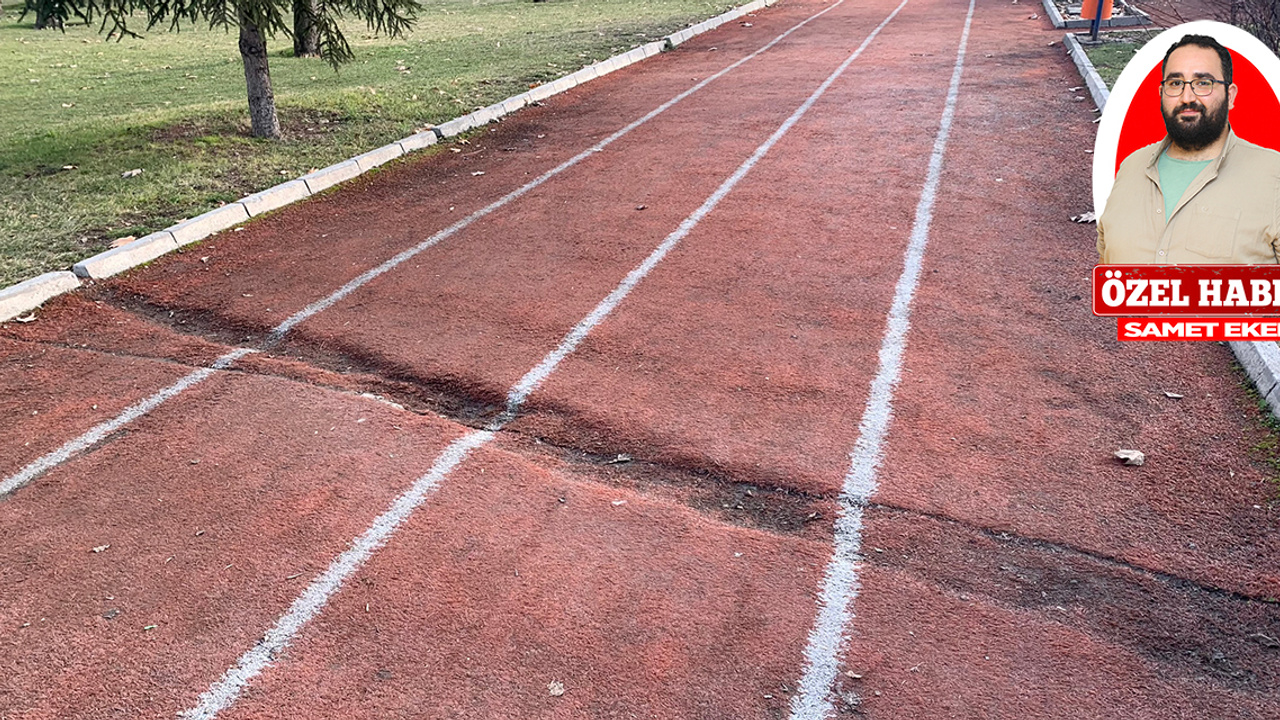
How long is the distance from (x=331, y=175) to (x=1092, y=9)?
15525 millimetres

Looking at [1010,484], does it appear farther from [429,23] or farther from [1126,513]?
[429,23]

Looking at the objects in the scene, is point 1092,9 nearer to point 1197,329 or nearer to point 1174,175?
point 1197,329

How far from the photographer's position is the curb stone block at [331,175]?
10.1 metres

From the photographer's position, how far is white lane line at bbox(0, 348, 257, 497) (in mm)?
5113

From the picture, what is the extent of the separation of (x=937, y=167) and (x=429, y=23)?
18.0m

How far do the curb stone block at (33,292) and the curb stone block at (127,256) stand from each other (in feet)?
0.49

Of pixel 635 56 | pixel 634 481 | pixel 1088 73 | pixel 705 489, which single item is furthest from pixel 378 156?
pixel 1088 73

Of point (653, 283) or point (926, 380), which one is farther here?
point (653, 283)

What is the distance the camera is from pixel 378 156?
11.1 m

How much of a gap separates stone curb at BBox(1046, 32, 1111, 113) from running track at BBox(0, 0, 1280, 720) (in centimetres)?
421

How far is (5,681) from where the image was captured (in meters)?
3.74

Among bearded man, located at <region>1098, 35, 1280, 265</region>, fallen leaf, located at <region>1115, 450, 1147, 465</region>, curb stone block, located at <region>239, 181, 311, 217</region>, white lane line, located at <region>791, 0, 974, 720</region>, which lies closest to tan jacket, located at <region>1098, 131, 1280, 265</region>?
bearded man, located at <region>1098, 35, 1280, 265</region>

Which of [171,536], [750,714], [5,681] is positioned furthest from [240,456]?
[750,714]

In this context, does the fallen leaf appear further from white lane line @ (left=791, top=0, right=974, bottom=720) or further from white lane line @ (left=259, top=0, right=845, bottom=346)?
white lane line @ (left=259, top=0, right=845, bottom=346)
